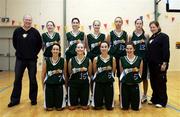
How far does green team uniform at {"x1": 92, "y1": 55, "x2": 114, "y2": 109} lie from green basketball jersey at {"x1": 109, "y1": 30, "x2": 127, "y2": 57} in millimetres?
331

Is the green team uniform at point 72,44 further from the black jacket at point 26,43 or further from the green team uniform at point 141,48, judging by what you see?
the green team uniform at point 141,48

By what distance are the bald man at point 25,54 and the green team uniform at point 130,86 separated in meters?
1.48

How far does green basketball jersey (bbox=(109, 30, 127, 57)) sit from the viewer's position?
461 cm

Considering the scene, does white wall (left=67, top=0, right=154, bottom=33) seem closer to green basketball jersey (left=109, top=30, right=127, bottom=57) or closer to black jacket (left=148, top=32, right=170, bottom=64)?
green basketball jersey (left=109, top=30, right=127, bottom=57)

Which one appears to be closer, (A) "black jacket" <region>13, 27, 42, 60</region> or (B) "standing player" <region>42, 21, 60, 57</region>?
→ (A) "black jacket" <region>13, 27, 42, 60</region>

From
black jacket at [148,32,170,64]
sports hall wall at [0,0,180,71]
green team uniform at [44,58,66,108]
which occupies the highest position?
sports hall wall at [0,0,180,71]

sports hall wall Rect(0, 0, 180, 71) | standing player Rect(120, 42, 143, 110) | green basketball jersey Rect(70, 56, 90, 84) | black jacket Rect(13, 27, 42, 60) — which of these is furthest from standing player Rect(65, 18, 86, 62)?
sports hall wall Rect(0, 0, 180, 71)

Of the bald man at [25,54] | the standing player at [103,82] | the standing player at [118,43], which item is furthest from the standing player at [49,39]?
the standing player at [118,43]

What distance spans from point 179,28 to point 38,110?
760 centimetres

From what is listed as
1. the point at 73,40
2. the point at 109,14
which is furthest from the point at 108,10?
the point at 73,40

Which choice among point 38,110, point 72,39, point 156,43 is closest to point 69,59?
point 72,39

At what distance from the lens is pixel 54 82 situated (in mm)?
4258

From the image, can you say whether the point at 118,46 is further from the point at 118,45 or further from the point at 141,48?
the point at 141,48

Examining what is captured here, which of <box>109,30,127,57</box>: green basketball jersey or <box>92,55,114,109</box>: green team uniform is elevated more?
<box>109,30,127,57</box>: green basketball jersey
